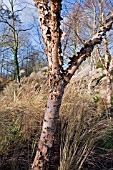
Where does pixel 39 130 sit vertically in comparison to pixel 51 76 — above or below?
below

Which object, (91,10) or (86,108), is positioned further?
(91,10)

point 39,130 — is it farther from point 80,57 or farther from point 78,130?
point 80,57

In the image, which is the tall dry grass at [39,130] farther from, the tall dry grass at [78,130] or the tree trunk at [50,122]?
the tree trunk at [50,122]

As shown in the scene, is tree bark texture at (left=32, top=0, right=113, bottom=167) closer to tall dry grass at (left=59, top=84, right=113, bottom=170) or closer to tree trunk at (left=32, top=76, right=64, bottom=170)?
tree trunk at (left=32, top=76, right=64, bottom=170)

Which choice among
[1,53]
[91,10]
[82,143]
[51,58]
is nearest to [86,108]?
[82,143]

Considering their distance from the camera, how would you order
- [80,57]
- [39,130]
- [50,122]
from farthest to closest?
[39,130] → [80,57] → [50,122]

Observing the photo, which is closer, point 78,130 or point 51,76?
point 51,76

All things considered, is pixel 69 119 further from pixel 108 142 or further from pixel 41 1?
pixel 41 1

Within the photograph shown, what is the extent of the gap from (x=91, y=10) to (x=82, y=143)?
14.5ft

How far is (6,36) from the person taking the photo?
56.1 ft

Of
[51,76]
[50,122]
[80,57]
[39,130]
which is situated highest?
[80,57]

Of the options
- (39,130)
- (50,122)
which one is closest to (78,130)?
(39,130)

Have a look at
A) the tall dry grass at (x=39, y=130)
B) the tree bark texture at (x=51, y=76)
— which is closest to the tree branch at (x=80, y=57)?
the tree bark texture at (x=51, y=76)

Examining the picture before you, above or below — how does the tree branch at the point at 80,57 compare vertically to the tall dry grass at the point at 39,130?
above
